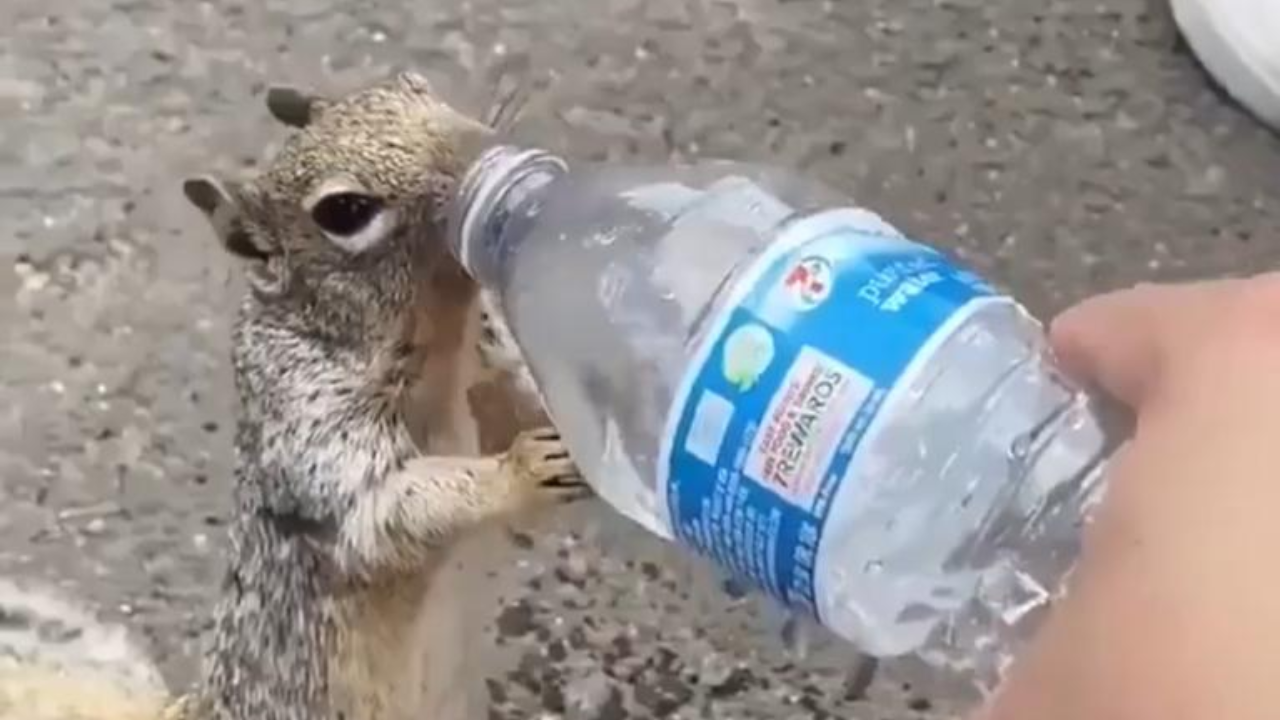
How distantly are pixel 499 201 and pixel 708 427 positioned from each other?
274mm

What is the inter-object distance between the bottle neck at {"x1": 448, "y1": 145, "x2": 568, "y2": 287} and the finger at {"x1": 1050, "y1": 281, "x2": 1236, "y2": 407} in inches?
12.4

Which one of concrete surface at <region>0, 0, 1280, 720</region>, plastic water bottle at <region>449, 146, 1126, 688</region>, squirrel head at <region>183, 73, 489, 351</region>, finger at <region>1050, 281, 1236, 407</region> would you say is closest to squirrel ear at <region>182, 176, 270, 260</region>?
squirrel head at <region>183, 73, 489, 351</region>

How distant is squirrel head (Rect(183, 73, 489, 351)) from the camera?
1.13 m

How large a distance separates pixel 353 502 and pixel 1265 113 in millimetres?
870

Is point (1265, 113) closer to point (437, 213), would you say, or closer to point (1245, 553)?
point (437, 213)

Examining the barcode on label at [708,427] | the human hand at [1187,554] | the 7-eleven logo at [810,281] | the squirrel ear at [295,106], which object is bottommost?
the squirrel ear at [295,106]

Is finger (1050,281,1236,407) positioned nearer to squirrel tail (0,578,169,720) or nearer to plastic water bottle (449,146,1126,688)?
plastic water bottle (449,146,1126,688)

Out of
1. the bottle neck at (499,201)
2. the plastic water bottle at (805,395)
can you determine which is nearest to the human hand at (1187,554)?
the plastic water bottle at (805,395)

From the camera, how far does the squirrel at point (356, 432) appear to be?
116 centimetres

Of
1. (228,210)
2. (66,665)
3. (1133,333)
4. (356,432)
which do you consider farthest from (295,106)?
(1133,333)

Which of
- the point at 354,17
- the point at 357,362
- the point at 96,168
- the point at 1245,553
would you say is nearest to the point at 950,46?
the point at 354,17

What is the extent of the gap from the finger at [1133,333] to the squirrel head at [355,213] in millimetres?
434

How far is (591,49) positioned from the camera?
1.83 meters

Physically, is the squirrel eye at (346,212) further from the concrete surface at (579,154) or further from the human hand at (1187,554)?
the human hand at (1187,554)
